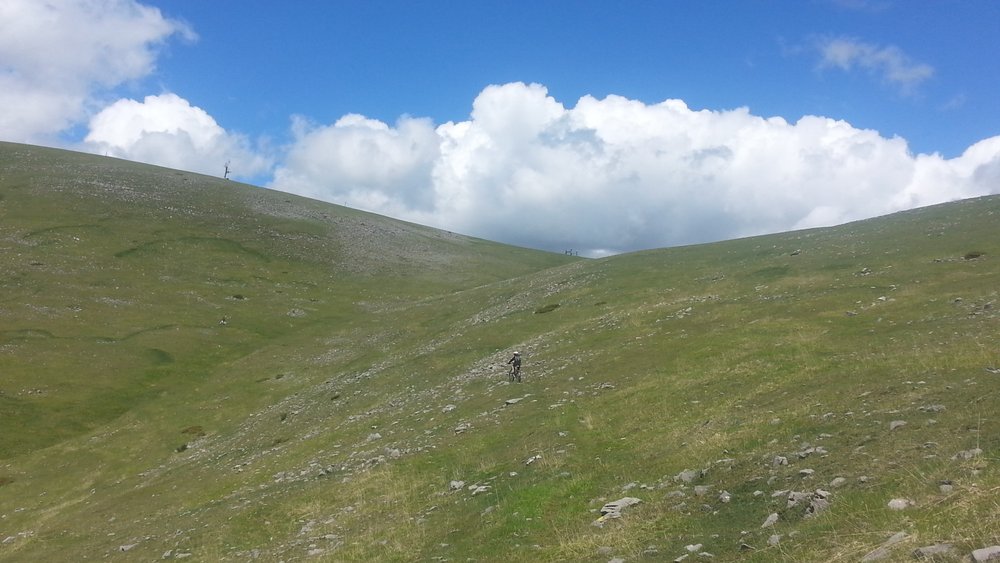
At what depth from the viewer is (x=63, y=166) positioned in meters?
144

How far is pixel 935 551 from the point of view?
28.7 ft

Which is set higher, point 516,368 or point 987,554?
point 987,554

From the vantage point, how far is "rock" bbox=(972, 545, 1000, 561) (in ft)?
26.2

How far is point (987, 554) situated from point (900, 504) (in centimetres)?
342

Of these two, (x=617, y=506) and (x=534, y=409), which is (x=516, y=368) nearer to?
(x=534, y=409)

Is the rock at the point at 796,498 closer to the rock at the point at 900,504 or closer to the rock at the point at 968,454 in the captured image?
the rock at the point at 900,504

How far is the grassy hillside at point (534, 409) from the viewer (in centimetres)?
1444

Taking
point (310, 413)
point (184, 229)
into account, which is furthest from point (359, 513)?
point (184, 229)

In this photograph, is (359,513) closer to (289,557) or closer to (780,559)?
(289,557)

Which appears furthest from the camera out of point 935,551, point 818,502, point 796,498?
point 796,498

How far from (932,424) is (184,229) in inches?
5189

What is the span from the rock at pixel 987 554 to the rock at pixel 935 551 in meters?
0.39

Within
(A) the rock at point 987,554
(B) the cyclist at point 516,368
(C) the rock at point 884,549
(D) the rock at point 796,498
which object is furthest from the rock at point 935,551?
(B) the cyclist at point 516,368

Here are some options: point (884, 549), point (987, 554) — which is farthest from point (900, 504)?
point (987, 554)
